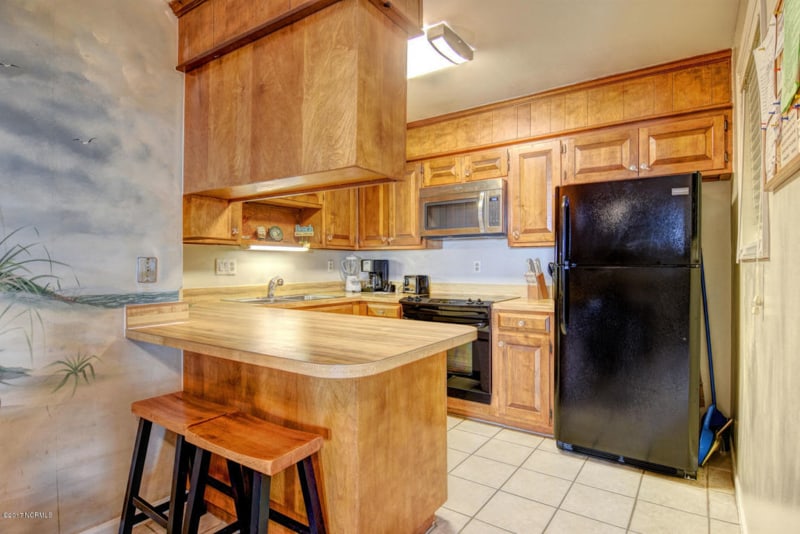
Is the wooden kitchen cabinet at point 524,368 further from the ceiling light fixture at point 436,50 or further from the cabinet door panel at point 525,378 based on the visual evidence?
the ceiling light fixture at point 436,50

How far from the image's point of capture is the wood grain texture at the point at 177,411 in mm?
1468

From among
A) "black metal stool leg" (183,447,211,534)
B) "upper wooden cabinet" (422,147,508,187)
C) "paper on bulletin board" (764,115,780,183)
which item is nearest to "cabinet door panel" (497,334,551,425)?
"upper wooden cabinet" (422,147,508,187)

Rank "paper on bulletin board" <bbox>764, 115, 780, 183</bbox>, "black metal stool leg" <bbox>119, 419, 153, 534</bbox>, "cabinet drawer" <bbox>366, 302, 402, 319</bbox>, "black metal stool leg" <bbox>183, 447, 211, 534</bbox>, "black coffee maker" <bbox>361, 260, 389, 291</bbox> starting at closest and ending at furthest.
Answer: "paper on bulletin board" <bbox>764, 115, 780, 183</bbox>, "black metal stool leg" <bbox>183, 447, 211, 534</bbox>, "black metal stool leg" <bbox>119, 419, 153, 534</bbox>, "cabinet drawer" <bbox>366, 302, 402, 319</bbox>, "black coffee maker" <bbox>361, 260, 389, 291</bbox>

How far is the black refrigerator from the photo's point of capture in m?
2.21

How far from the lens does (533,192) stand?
3.09 meters

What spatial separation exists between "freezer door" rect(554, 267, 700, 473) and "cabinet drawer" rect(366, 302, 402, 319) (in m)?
1.31

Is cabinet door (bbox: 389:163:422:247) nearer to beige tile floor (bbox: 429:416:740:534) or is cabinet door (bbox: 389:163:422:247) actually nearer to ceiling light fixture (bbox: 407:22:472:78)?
ceiling light fixture (bbox: 407:22:472:78)

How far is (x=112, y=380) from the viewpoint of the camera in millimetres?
1745

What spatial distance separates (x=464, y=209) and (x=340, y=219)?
3.90 ft

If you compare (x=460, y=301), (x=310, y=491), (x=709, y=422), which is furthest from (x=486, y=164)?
(x=310, y=491)

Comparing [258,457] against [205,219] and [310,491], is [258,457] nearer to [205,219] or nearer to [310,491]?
[310,491]

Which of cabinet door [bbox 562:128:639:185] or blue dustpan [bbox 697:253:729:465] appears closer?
blue dustpan [bbox 697:253:729:465]

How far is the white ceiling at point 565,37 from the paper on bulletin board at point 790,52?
4.03ft

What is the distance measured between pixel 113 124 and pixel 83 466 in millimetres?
1409
